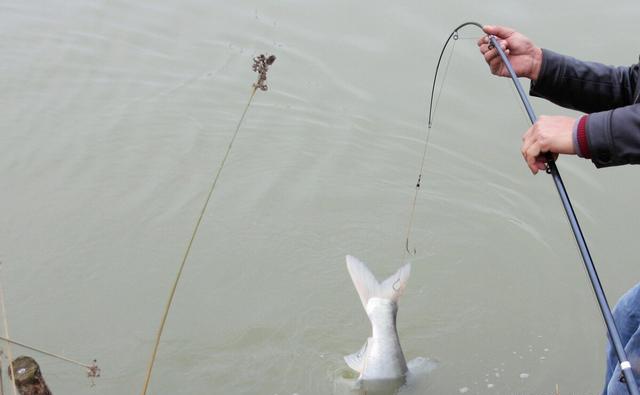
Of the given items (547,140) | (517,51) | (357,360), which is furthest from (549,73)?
(357,360)

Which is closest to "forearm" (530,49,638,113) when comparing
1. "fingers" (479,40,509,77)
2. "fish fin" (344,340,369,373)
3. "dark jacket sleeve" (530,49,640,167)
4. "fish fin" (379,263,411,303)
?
"dark jacket sleeve" (530,49,640,167)

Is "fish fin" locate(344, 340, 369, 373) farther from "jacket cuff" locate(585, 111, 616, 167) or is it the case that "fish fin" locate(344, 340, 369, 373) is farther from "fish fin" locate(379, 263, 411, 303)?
"jacket cuff" locate(585, 111, 616, 167)

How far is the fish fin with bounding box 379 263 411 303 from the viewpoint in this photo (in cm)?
372

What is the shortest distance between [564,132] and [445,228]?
256 cm

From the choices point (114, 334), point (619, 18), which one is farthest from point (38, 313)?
point (619, 18)

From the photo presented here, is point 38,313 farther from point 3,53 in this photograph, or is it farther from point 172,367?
point 3,53

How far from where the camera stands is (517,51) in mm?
3158

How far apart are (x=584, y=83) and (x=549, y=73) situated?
0.15 metres

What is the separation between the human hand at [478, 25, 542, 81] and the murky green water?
68.1 inches

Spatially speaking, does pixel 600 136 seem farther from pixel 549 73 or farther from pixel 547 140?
pixel 549 73

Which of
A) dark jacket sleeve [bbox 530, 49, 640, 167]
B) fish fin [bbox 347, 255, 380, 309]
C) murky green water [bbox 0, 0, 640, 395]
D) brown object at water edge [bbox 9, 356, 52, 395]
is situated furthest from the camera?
murky green water [bbox 0, 0, 640, 395]

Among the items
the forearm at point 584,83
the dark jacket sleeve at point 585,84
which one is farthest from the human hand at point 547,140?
the forearm at point 584,83

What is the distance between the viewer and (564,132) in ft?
7.91

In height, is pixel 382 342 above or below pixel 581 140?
below
